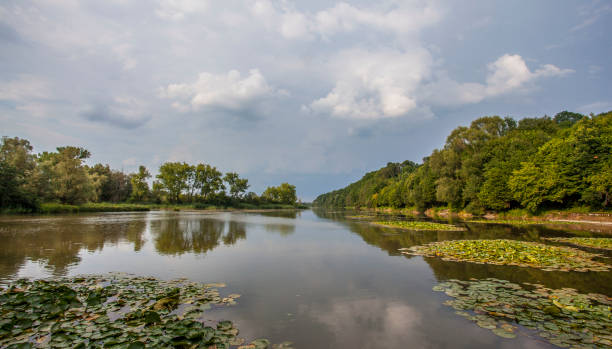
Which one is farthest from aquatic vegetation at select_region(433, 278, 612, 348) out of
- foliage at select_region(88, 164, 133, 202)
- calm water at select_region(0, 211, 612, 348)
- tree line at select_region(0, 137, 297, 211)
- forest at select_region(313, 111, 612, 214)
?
foliage at select_region(88, 164, 133, 202)

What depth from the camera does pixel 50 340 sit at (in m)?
4.29

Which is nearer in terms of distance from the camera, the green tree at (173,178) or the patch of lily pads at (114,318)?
the patch of lily pads at (114,318)

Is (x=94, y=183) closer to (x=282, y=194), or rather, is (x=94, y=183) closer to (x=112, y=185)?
(x=112, y=185)

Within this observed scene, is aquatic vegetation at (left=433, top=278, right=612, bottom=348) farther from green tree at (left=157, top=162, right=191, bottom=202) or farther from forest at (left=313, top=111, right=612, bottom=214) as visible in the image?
green tree at (left=157, top=162, right=191, bottom=202)

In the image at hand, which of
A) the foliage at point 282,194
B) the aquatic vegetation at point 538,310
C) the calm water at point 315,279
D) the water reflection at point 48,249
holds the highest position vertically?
the foliage at point 282,194

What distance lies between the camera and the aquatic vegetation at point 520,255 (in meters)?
10.1

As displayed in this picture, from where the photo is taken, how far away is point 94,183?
181 ft

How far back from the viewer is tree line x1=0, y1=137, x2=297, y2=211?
36.1m

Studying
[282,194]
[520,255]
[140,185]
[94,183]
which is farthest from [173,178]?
[520,255]

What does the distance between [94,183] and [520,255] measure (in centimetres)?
6801

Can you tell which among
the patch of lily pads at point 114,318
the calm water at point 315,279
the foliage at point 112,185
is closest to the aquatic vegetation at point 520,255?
the calm water at point 315,279

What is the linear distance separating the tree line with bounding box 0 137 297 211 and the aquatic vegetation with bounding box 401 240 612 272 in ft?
153

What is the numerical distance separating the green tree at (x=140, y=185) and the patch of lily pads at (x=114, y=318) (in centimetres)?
8639

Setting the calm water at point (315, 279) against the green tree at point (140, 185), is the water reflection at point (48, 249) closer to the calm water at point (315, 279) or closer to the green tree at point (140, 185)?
the calm water at point (315, 279)
